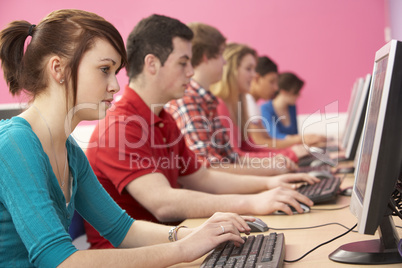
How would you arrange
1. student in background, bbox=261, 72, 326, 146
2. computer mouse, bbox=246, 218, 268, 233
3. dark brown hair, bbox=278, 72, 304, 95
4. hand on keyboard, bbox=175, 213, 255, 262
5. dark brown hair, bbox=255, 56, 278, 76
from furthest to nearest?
1. dark brown hair, bbox=278, 72, 304, 95
2. student in background, bbox=261, 72, 326, 146
3. dark brown hair, bbox=255, 56, 278, 76
4. computer mouse, bbox=246, 218, 268, 233
5. hand on keyboard, bbox=175, 213, 255, 262

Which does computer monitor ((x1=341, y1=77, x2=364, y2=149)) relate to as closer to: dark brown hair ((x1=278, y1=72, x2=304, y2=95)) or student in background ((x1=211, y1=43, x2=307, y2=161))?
student in background ((x1=211, y1=43, x2=307, y2=161))

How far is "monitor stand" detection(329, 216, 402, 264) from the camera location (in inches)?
37.5

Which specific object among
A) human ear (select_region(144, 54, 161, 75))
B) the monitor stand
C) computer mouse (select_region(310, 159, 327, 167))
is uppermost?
human ear (select_region(144, 54, 161, 75))

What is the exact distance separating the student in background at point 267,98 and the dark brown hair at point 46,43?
2818 mm

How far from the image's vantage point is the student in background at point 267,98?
12.9ft

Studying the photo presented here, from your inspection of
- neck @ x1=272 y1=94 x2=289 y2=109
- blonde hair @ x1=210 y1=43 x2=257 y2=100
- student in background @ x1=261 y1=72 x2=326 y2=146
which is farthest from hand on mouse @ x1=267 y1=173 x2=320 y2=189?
neck @ x1=272 y1=94 x2=289 y2=109

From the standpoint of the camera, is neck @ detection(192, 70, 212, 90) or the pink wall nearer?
neck @ detection(192, 70, 212, 90)

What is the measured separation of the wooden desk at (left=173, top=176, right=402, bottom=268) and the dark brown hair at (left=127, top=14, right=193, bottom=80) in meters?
0.71

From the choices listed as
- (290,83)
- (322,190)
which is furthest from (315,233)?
(290,83)

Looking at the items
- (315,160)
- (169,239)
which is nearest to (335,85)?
(315,160)

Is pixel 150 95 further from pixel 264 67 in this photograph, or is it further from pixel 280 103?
pixel 280 103

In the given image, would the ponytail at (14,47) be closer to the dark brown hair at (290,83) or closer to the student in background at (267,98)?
the student in background at (267,98)

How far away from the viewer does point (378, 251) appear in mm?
980

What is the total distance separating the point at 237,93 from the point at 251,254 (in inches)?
89.4
